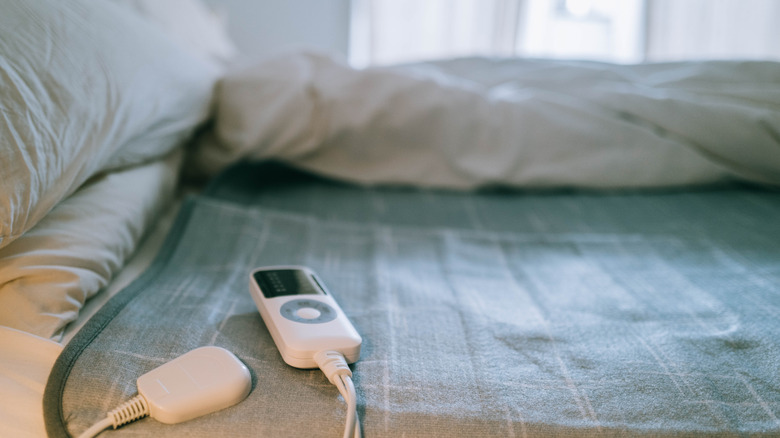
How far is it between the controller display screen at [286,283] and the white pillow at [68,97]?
178 mm

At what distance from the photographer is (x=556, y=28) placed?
108 inches

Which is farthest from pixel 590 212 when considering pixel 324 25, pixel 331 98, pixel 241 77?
pixel 324 25

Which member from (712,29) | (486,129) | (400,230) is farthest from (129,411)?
(712,29)

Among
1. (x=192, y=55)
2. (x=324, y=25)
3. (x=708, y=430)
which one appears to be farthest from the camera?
(x=324, y=25)

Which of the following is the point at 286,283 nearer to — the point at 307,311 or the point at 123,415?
the point at 307,311

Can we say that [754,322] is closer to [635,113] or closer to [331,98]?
[635,113]

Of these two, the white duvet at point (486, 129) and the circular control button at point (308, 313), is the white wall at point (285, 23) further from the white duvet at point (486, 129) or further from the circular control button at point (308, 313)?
the circular control button at point (308, 313)

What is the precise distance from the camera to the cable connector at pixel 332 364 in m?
0.34

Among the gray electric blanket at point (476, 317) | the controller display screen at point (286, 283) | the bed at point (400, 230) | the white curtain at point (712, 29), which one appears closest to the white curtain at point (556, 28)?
the white curtain at point (712, 29)

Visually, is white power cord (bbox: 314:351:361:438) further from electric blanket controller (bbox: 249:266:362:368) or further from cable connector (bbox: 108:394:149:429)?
cable connector (bbox: 108:394:149:429)

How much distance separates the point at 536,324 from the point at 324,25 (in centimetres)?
248

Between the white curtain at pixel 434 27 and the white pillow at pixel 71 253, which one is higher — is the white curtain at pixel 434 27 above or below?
above

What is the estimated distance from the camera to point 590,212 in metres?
0.76

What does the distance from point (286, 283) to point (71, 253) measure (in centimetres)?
18
